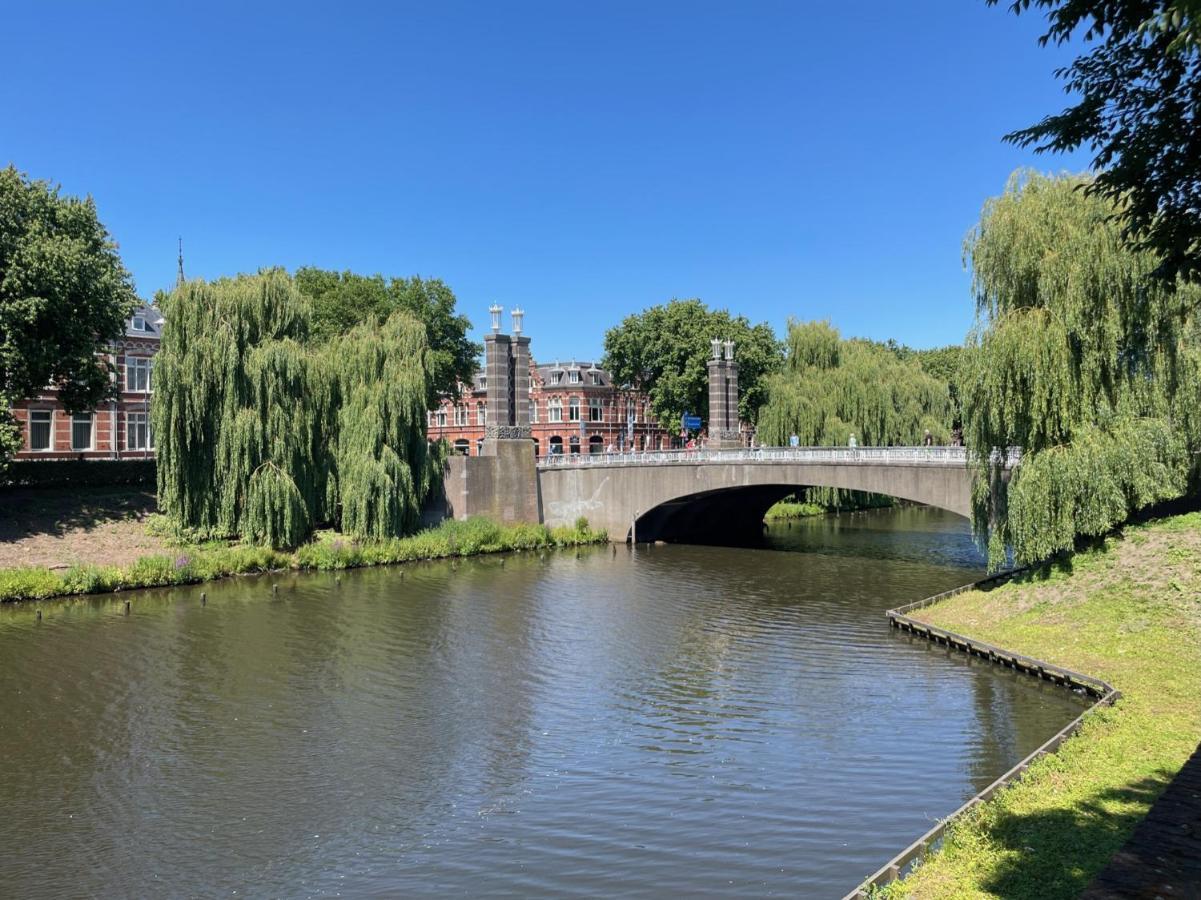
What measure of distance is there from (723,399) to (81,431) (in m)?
37.3

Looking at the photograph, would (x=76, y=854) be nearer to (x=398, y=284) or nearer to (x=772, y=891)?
(x=772, y=891)

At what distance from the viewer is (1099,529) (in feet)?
75.7

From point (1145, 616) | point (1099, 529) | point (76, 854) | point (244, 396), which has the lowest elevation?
point (76, 854)

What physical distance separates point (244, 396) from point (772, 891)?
30.9m

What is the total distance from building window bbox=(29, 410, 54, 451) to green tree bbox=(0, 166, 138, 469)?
32.0ft

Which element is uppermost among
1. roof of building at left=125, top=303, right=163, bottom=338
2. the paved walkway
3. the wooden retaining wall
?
roof of building at left=125, top=303, right=163, bottom=338

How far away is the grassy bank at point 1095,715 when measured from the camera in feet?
32.4

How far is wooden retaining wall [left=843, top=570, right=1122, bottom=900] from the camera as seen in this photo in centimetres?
1031

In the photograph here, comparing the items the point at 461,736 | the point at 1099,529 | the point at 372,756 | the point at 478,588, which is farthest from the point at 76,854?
the point at 1099,529

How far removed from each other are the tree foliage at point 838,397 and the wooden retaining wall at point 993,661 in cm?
2765

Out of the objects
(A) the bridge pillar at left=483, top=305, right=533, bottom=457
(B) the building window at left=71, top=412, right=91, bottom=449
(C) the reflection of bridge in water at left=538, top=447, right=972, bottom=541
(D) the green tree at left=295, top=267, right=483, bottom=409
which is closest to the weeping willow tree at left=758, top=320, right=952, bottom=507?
(C) the reflection of bridge in water at left=538, top=447, right=972, bottom=541

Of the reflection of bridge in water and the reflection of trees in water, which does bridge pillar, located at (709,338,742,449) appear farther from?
the reflection of trees in water

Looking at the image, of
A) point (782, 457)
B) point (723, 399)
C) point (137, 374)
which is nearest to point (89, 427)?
point (137, 374)

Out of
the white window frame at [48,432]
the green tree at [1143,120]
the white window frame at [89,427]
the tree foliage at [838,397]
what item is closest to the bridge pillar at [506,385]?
the tree foliage at [838,397]
